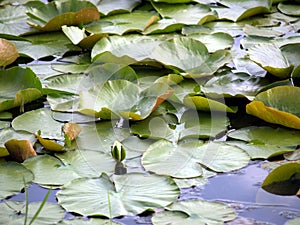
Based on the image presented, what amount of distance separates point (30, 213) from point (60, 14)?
112cm

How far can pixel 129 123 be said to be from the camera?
1.67m

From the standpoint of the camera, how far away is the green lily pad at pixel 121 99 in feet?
5.48

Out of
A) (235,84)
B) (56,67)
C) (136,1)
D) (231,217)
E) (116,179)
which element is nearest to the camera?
(231,217)

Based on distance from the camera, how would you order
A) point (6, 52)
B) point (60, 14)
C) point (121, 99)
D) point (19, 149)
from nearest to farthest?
point (19, 149)
point (121, 99)
point (6, 52)
point (60, 14)

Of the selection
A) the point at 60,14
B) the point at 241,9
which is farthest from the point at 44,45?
the point at 241,9

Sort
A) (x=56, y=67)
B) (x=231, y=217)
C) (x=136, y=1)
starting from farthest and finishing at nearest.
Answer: (x=136, y=1) → (x=56, y=67) → (x=231, y=217)

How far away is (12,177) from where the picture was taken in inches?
56.7

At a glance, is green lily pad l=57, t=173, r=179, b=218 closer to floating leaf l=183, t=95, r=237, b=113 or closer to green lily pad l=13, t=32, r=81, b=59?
floating leaf l=183, t=95, r=237, b=113

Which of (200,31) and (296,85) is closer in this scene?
(296,85)

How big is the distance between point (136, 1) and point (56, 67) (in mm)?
634

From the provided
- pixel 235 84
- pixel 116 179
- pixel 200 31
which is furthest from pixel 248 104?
pixel 200 31

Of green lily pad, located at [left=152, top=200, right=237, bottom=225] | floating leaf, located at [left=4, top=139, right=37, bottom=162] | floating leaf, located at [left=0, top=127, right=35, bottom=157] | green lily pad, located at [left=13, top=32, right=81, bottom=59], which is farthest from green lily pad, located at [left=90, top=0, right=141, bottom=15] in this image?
green lily pad, located at [left=152, top=200, right=237, bottom=225]

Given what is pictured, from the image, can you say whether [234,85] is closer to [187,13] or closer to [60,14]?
[187,13]

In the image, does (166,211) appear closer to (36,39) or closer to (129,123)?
(129,123)
